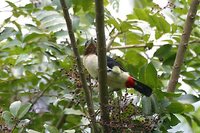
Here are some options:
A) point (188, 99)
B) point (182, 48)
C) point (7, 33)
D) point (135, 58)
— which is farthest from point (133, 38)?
point (7, 33)

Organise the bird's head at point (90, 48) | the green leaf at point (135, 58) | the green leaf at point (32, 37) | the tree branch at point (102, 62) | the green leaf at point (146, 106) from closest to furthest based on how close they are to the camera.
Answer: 1. the tree branch at point (102, 62)
2. the green leaf at point (146, 106)
3. the bird's head at point (90, 48)
4. the green leaf at point (32, 37)
5. the green leaf at point (135, 58)

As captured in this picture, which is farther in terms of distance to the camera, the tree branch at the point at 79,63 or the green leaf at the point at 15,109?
the green leaf at the point at 15,109

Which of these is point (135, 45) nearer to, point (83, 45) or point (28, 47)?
point (83, 45)

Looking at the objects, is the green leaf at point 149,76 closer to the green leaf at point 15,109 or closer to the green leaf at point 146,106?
the green leaf at point 146,106

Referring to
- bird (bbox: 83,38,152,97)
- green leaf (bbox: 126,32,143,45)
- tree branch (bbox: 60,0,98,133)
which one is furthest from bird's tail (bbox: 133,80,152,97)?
green leaf (bbox: 126,32,143,45)

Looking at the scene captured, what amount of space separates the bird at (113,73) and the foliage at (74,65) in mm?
27

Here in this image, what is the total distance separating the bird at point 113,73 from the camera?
1562 millimetres

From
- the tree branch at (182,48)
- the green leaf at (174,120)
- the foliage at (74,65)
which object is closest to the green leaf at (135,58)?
the foliage at (74,65)

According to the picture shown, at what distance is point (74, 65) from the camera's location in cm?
155

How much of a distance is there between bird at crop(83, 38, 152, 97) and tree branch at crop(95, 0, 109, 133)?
15 cm

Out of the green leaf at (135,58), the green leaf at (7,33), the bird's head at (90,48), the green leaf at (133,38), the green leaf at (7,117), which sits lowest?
the green leaf at (7,117)

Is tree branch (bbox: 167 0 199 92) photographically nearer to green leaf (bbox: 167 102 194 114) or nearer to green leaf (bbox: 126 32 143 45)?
green leaf (bbox: 167 102 194 114)

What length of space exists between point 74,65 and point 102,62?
0.23 metres

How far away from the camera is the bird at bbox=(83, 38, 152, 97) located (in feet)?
5.13
